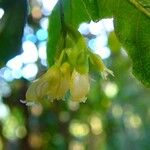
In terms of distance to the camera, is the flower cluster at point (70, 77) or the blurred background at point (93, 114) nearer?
the flower cluster at point (70, 77)

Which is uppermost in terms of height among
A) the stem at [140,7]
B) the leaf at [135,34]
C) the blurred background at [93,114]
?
the stem at [140,7]

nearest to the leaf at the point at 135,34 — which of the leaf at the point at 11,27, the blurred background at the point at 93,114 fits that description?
the leaf at the point at 11,27

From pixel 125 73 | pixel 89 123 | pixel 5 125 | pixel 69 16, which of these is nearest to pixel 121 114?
pixel 125 73

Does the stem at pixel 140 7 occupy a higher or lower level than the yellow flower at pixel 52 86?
higher

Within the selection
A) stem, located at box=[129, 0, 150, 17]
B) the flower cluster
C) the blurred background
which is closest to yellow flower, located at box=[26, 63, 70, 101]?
the flower cluster

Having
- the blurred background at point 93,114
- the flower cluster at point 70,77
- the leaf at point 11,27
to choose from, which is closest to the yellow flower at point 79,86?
the flower cluster at point 70,77

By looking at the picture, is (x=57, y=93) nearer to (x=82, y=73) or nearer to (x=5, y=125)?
(x=82, y=73)

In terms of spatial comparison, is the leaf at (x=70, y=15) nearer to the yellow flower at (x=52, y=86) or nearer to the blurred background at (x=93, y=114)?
the yellow flower at (x=52, y=86)
